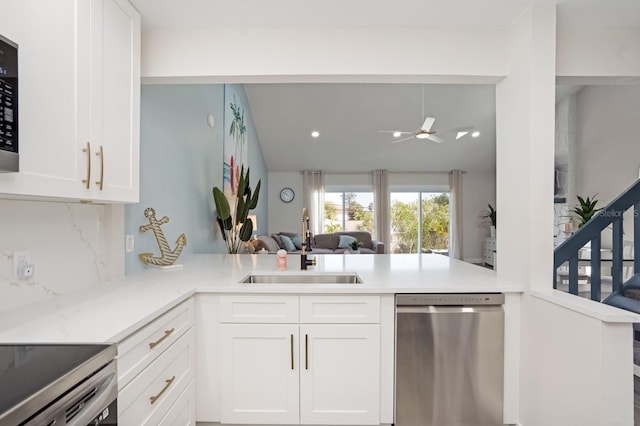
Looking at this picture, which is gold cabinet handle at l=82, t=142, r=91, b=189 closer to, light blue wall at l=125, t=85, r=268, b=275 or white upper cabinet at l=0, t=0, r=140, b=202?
white upper cabinet at l=0, t=0, r=140, b=202

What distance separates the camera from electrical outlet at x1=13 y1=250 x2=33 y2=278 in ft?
4.51

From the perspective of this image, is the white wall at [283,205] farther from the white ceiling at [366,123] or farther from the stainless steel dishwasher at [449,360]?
the stainless steel dishwasher at [449,360]

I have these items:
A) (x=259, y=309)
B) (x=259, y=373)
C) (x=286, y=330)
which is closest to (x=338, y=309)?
(x=286, y=330)

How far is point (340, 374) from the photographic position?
1.83 metres

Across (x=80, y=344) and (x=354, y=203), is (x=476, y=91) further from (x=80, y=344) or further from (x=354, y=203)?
(x=80, y=344)

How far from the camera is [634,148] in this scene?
5.15 metres

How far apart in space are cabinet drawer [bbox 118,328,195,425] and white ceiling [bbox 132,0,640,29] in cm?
175

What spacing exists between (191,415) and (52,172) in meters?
1.35

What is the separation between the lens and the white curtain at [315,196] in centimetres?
873

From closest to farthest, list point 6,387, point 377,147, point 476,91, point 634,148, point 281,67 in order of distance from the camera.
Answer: point 6,387, point 281,67, point 634,148, point 476,91, point 377,147

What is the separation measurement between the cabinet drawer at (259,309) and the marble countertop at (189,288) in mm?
51

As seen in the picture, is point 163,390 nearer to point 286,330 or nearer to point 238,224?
point 286,330

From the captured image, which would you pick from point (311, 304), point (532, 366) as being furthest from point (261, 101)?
point (532, 366)

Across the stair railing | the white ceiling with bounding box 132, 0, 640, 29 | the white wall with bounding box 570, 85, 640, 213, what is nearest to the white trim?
the stair railing
